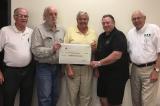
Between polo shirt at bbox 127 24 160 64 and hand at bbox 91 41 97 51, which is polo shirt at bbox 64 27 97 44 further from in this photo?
polo shirt at bbox 127 24 160 64

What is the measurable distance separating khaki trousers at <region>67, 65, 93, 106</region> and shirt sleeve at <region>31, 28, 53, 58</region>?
41 centimetres

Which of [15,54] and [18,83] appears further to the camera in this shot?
[18,83]

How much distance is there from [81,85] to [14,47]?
102 cm

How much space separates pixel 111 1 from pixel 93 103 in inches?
59.0

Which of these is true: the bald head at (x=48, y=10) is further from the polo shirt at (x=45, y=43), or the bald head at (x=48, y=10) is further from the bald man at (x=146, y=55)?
the bald man at (x=146, y=55)

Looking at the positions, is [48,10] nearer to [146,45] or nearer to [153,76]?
[146,45]

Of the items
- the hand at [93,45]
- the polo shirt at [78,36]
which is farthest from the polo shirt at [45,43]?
the hand at [93,45]

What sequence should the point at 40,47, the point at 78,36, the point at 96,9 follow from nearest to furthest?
1. the point at 40,47
2. the point at 78,36
3. the point at 96,9

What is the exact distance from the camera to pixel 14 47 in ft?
11.4

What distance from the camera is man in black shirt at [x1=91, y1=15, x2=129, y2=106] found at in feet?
11.4

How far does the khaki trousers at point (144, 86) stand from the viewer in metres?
3.46

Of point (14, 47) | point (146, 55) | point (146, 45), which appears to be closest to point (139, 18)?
point (146, 45)

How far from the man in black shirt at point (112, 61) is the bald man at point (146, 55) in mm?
153

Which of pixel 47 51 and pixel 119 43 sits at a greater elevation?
pixel 119 43
